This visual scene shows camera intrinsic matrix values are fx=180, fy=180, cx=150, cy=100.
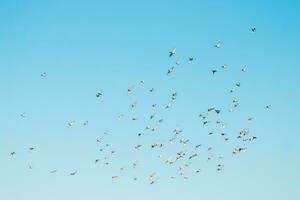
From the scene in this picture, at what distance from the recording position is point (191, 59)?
96.4 feet

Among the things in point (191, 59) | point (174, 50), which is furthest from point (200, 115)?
point (174, 50)

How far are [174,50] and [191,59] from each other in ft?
10.5

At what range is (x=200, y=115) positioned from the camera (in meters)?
29.5

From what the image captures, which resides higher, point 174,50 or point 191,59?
point 174,50

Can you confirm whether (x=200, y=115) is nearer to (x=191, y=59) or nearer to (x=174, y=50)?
(x=191, y=59)

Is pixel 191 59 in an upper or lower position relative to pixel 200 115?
upper

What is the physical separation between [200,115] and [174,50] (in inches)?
456

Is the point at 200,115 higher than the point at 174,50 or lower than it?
lower

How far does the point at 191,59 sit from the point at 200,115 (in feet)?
30.4

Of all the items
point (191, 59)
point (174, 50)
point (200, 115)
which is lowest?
point (200, 115)

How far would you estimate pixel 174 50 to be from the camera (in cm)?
3002
